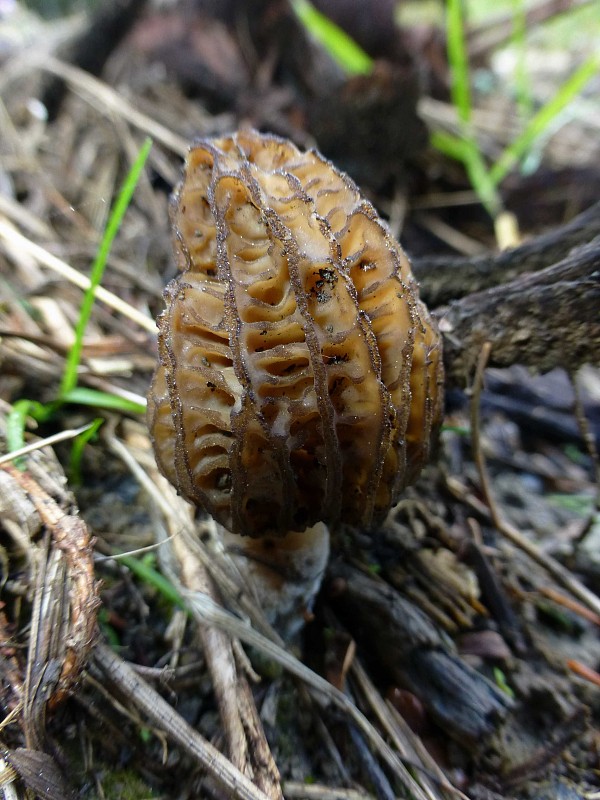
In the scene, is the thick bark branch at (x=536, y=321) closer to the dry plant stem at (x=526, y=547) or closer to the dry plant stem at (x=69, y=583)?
the dry plant stem at (x=526, y=547)

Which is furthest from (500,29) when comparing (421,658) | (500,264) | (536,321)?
(421,658)

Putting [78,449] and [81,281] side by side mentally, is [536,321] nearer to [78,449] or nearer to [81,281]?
[78,449]

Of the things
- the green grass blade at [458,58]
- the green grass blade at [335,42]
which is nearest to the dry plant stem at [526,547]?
the green grass blade at [458,58]

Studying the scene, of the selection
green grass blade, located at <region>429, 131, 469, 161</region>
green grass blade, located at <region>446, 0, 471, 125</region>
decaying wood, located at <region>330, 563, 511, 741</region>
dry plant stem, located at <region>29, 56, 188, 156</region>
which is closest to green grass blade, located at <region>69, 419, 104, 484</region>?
decaying wood, located at <region>330, 563, 511, 741</region>

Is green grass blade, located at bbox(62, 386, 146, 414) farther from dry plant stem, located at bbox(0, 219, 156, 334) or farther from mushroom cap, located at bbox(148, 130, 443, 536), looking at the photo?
mushroom cap, located at bbox(148, 130, 443, 536)

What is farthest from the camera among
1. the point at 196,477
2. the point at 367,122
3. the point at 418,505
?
the point at 367,122

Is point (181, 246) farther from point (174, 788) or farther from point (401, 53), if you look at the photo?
point (401, 53)

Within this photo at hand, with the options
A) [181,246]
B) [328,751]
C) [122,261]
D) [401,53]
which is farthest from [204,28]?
[328,751]
